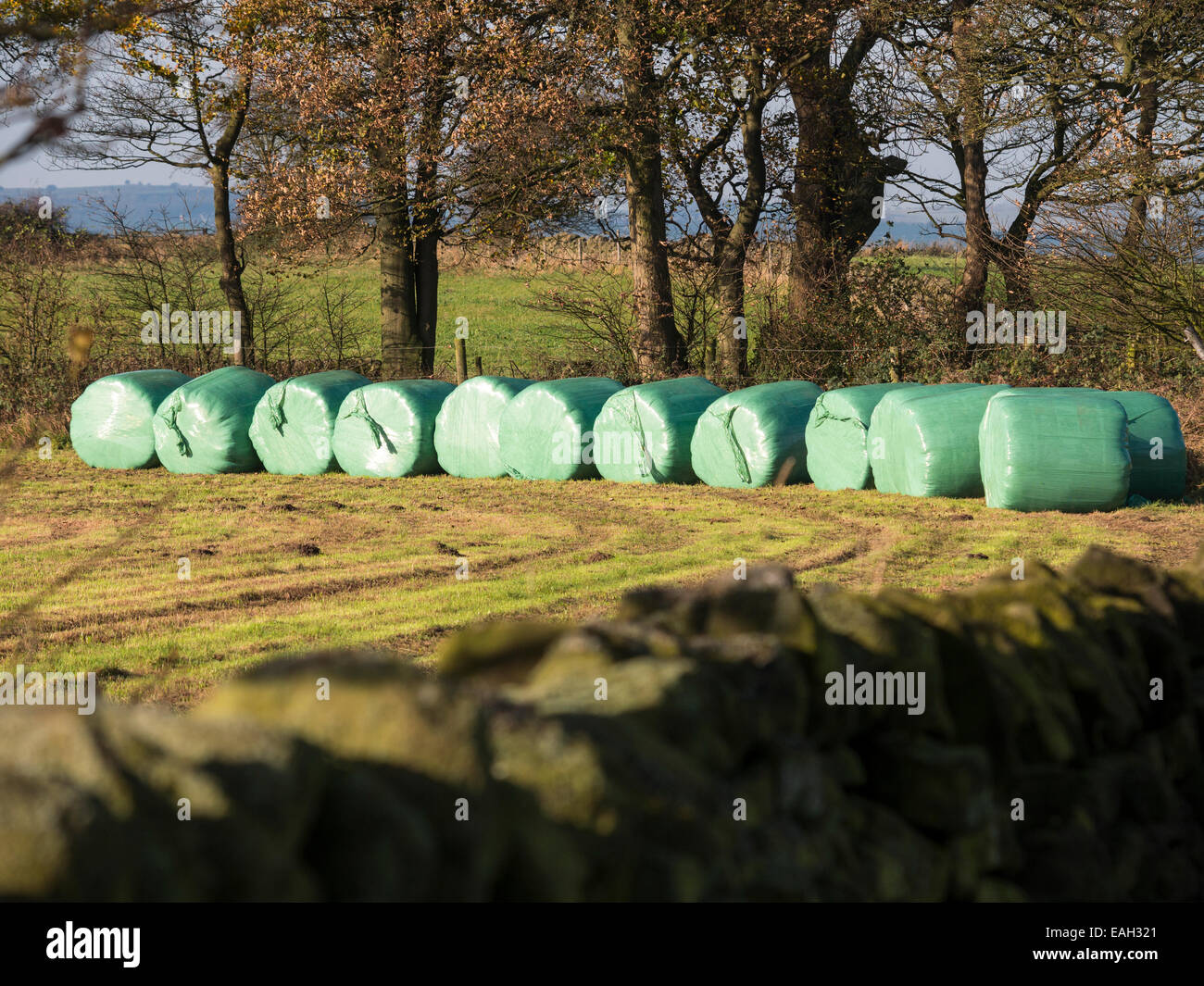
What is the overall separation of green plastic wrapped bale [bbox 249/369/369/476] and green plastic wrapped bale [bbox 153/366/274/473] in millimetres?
223

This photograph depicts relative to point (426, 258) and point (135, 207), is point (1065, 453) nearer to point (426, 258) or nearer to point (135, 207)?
point (426, 258)

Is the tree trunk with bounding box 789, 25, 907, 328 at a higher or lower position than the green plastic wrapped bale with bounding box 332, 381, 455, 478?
higher

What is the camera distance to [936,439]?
1027 cm

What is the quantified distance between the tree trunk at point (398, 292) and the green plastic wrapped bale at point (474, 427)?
191 inches

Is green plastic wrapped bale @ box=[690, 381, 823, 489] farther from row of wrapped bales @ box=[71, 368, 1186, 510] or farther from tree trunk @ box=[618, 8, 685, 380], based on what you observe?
tree trunk @ box=[618, 8, 685, 380]

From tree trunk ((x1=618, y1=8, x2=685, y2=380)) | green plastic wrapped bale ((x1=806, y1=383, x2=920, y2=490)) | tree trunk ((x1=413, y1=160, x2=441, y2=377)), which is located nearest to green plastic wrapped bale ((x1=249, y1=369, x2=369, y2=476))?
tree trunk ((x1=413, y1=160, x2=441, y2=377))

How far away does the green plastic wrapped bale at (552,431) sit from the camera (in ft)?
39.6

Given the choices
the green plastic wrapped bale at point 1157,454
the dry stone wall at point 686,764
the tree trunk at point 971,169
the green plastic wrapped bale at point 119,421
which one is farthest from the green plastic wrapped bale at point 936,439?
the green plastic wrapped bale at point 119,421

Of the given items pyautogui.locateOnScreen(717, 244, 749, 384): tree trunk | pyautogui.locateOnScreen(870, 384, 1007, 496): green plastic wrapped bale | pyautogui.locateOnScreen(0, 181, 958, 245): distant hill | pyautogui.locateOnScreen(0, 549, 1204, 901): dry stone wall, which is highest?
pyautogui.locateOnScreen(0, 181, 958, 245): distant hill

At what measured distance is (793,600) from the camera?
2.17 meters

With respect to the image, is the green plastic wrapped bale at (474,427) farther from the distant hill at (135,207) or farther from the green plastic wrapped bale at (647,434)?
the distant hill at (135,207)

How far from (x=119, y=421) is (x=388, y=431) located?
3.69 metres

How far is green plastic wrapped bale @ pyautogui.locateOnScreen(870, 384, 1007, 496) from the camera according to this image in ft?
33.7

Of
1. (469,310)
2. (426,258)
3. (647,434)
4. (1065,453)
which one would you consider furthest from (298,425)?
(469,310)
